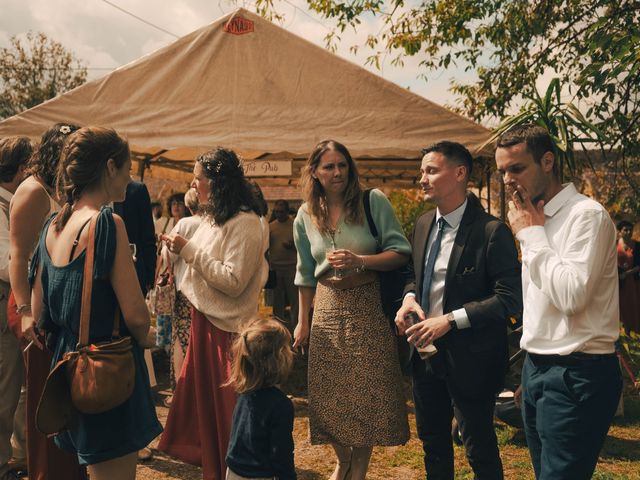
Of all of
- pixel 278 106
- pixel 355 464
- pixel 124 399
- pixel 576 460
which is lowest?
pixel 355 464

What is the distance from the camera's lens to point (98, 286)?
2.52 meters

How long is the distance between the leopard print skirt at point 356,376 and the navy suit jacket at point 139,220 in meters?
1.21

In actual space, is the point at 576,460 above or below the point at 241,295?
below

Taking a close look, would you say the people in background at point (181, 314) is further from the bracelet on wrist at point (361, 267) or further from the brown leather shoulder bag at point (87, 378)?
the brown leather shoulder bag at point (87, 378)

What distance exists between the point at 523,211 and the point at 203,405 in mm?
2392

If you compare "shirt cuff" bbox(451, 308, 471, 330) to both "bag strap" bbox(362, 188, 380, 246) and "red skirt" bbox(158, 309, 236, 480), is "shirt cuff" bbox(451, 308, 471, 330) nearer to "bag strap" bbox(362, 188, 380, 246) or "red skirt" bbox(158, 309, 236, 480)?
"bag strap" bbox(362, 188, 380, 246)

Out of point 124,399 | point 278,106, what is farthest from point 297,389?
point 124,399

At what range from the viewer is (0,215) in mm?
4109

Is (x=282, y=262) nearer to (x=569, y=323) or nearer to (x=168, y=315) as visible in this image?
(x=168, y=315)

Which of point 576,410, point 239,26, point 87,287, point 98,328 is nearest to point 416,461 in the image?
point 576,410

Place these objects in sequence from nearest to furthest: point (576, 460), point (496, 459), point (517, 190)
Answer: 1. point (576, 460)
2. point (517, 190)
3. point (496, 459)

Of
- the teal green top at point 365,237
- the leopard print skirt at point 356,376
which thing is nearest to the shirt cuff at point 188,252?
the teal green top at point 365,237

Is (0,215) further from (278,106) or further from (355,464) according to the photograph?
(278,106)

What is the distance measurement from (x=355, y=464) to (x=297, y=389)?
3237 mm
